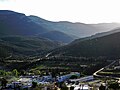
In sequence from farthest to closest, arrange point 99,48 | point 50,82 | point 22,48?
1. point 22,48
2. point 99,48
3. point 50,82

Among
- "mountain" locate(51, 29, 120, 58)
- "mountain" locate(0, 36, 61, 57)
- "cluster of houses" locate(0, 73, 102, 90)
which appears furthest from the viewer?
"mountain" locate(0, 36, 61, 57)

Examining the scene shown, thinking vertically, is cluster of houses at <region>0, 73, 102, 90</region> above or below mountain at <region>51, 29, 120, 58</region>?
below

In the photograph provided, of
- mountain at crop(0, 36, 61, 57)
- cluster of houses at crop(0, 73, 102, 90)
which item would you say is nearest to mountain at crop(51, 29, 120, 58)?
mountain at crop(0, 36, 61, 57)

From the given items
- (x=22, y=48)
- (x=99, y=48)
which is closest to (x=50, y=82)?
(x=99, y=48)

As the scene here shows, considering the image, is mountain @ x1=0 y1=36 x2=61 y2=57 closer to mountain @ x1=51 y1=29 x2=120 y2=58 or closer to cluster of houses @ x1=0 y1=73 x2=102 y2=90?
mountain @ x1=51 y1=29 x2=120 y2=58

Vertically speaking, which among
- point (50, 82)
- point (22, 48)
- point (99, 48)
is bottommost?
Answer: point (50, 82)

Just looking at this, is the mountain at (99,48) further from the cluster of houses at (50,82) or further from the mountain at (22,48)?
the cluster of houses at (50,82)

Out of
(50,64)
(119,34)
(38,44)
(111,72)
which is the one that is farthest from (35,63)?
(38,44)

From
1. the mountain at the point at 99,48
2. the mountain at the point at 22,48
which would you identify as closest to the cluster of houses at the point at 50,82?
the mountain at the point at 99,48

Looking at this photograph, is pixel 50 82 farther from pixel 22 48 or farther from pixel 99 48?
pixel 22 48

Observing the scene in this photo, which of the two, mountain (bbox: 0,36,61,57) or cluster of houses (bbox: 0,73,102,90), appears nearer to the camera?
cluster of houses (bbox: 0,73,102,90)

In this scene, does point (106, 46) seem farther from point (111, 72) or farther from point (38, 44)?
point (38, 44)
